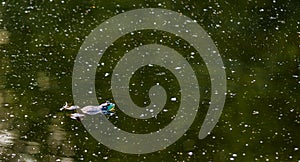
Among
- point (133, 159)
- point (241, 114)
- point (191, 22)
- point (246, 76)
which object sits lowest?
point (133, 159)

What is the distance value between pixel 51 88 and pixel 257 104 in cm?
234

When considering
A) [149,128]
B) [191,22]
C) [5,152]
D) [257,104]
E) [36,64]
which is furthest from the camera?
[191,22]

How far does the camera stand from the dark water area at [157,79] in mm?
6008

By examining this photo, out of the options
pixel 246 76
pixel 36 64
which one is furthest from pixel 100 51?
pixel 246 76

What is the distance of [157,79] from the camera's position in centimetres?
705

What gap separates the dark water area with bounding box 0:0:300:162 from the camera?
6.01 metres

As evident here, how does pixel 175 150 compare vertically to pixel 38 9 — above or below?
below

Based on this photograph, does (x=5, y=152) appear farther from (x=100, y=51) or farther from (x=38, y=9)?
(x=38, y=9)

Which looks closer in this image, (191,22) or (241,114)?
(241,114)

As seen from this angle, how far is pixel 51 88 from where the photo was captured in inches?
267

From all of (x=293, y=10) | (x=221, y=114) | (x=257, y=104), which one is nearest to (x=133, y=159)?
(x=221, y=114)

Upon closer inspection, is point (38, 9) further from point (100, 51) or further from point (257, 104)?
point (257, 104)

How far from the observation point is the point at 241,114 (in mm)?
6535

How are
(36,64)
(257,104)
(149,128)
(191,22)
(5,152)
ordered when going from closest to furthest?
(5,152), (149,128), (257,104), (36,64), (191,22)
